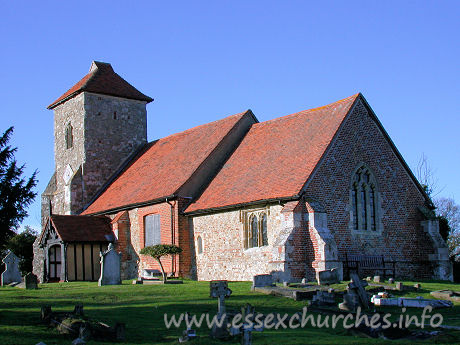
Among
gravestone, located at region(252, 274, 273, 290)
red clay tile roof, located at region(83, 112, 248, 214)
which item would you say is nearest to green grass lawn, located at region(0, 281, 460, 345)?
gravestone, located at region(252, 274, 273, 290)

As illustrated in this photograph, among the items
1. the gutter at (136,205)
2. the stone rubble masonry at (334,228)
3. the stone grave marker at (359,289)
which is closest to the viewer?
the stone grave marker at (359,289)

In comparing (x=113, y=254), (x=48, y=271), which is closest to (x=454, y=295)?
(x=113, y=254)

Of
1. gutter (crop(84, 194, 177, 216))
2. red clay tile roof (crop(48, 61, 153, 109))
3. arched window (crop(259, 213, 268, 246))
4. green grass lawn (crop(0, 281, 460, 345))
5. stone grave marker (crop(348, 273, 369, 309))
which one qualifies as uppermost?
red clay tile roof (crop(48, 61, 153, 109))

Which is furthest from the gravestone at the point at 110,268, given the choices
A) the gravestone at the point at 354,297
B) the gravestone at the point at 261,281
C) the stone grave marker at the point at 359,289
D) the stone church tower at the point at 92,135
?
the stone church tower at the point at 92,135

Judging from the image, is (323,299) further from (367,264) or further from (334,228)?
(367,264)

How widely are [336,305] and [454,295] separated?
3574mm

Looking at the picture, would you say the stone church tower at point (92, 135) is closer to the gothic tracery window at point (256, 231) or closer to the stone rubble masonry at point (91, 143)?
the stone rubble masonry at point (91, 143)

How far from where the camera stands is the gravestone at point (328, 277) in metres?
21.9

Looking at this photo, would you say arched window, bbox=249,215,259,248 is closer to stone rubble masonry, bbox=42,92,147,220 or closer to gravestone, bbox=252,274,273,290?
gravestone, bbox=252,274,273,290

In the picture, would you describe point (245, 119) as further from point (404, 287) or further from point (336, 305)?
point (336, 305)

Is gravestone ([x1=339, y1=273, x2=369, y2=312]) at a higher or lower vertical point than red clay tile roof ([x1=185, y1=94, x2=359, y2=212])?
lower

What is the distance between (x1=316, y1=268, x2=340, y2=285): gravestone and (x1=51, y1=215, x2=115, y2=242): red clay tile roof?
1448 centimetres

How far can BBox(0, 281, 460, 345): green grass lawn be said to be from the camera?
12.4m

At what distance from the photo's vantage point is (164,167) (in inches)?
1362
